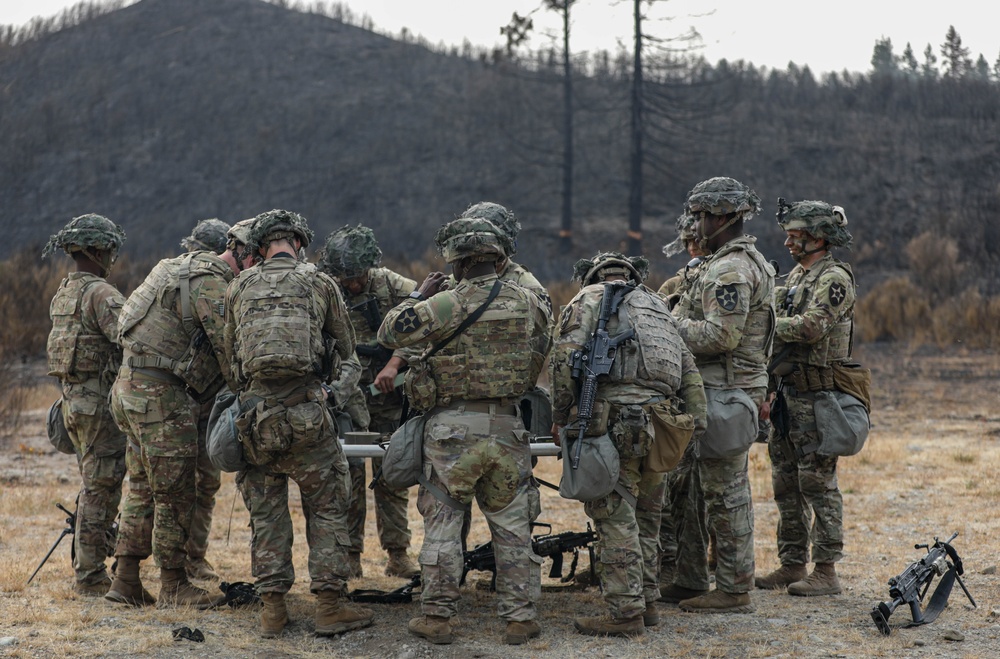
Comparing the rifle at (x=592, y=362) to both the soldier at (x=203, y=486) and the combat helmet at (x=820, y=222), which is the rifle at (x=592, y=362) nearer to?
the combat helmet at (x=820, y=222)

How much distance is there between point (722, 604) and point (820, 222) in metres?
2.42

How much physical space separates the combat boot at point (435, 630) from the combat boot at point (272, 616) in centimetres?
76

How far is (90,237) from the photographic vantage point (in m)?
6.34

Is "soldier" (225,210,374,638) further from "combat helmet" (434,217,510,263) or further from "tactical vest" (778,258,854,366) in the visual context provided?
"tactical vest" (778,258,854,366)

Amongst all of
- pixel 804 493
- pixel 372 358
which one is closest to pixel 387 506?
pixel 372 358

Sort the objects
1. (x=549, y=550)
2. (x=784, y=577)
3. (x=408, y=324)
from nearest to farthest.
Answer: (x=408, y=324) → (x=549, y=550) → (x=784, y=577)

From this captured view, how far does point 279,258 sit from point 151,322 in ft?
3.23

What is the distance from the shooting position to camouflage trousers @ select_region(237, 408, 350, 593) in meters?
5.46

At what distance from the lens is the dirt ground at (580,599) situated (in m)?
5.23

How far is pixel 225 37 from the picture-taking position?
135ft

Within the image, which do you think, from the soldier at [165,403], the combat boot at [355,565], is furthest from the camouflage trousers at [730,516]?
the soldier at [165,403]

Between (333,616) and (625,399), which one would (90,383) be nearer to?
(333,616)

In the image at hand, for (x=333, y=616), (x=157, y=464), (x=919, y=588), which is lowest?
(x=333, y=616)

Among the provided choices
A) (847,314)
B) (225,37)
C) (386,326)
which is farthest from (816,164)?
(386,326)
